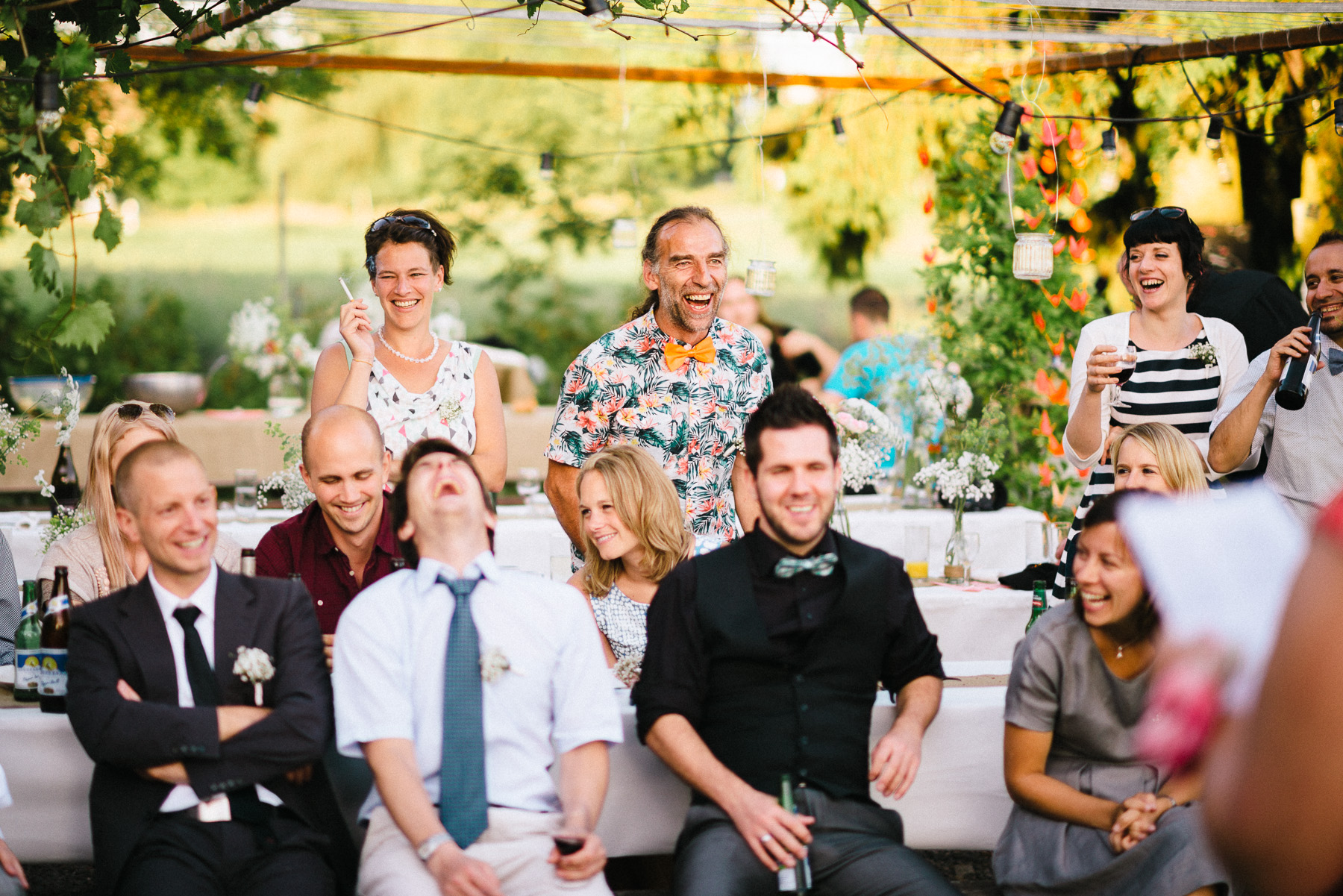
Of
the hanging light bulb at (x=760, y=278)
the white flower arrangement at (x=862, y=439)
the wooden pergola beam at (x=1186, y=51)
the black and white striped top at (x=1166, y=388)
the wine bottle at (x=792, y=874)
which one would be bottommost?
the wine bottle at (x=792, y=874)

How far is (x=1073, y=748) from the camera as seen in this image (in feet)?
8.57

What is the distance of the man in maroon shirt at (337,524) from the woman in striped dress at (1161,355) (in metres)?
2.04

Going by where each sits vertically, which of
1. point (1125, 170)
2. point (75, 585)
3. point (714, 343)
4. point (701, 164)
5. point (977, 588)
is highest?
point (701, 164)

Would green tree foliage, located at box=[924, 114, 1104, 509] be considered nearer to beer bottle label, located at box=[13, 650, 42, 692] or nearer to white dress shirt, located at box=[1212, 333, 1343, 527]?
white dress shirt, located at box=[1212, 333, 1343, 527]

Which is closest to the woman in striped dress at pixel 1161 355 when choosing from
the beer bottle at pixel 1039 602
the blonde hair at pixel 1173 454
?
the beer bottle at pixel 1039 602

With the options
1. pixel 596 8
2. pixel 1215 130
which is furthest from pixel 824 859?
pixel 1215 130

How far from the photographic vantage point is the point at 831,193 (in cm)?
1288

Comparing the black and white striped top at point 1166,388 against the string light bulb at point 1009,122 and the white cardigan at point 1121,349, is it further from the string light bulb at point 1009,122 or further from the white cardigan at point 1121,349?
the string light bulb at point 1009,122

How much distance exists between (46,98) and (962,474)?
3.25 m

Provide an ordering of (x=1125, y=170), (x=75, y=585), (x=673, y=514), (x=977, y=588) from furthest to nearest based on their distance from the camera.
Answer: (x=1125, y=170)
(x=977, y=588)
(x=673, y=514)
(x=75, y=585)

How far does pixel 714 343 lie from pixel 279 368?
17.9 ft

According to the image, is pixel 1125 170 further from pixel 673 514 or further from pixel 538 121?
pixel 538 121

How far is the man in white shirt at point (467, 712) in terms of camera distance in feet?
7.66

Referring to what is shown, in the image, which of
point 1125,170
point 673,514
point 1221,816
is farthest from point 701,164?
point 1221,816
